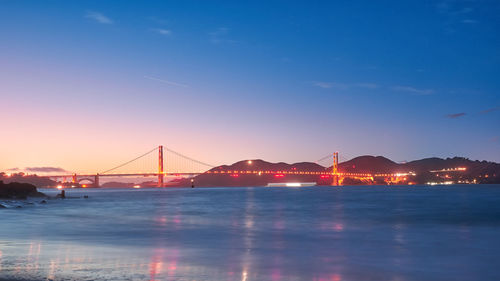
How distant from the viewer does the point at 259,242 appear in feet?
54.2

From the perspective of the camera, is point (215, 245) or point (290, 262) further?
point (215, 245)

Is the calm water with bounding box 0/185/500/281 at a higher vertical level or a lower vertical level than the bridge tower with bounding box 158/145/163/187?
lower

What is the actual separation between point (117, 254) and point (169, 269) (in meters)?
2.96

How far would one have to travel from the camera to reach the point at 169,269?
397 inches

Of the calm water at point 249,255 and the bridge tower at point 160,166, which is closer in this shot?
the calm water at point 249,255

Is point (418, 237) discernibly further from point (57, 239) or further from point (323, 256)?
point (57, 239)

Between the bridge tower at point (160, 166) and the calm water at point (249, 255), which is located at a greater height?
the bridge tower at point (160, 166)

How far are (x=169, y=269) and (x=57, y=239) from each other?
26.1 ft

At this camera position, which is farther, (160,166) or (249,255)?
(160,166)

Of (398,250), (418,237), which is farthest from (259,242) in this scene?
(418,237)

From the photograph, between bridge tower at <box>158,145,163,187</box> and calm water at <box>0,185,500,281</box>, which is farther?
bridge tower at <box>158,145,163,187</box>

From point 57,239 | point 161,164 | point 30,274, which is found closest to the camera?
point 30,274

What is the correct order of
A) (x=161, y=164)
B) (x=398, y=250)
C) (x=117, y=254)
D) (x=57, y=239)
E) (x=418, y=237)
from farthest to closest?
(x=161, y=164) < (x=418, y=237) < (x=57, y=239) < (x=398, y=250) < (x=117, y=254)

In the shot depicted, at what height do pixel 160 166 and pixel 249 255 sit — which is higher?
pixel 160 166
